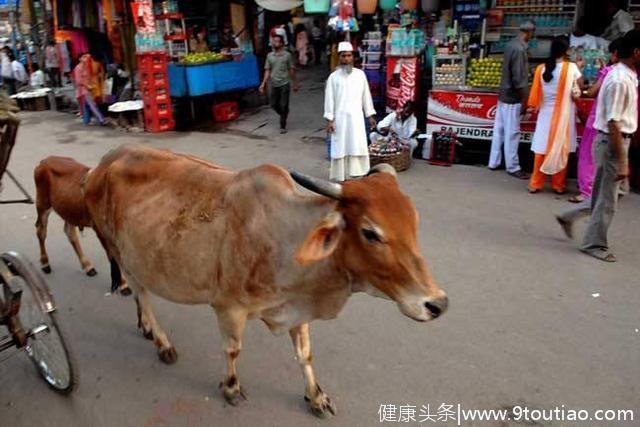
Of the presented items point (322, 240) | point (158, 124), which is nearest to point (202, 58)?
point (158, 124)

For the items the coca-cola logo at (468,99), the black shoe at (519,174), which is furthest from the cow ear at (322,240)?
the coca-cola logo at (468,99)

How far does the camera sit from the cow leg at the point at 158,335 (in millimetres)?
3568

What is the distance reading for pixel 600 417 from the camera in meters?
2.96

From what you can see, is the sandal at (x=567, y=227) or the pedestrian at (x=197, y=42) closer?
the sandal at (x=567, y=227)

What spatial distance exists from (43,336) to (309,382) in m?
1.64

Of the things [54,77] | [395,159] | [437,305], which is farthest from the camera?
[54,77]

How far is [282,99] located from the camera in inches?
398

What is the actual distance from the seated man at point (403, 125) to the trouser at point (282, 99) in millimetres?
2870

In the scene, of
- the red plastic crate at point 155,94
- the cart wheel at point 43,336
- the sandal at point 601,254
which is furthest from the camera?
the red plastic crate at point 155,94

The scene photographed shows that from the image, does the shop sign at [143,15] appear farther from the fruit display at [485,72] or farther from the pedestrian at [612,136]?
the pedestrian at [612,136]

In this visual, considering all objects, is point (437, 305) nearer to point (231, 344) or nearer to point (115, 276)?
point (231, 344)

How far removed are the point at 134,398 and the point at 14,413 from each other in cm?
69

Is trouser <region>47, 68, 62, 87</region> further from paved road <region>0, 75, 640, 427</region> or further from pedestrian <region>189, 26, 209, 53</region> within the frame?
paved road <region>0, 75, 640, 427</region>

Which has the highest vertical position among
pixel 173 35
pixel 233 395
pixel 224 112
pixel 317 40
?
pixel 173 35
